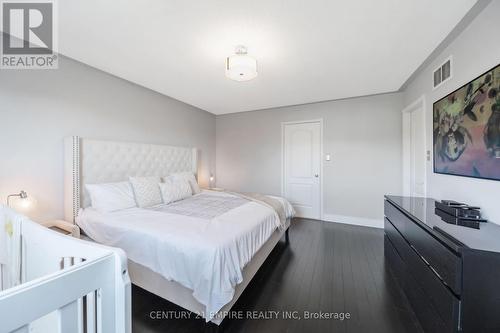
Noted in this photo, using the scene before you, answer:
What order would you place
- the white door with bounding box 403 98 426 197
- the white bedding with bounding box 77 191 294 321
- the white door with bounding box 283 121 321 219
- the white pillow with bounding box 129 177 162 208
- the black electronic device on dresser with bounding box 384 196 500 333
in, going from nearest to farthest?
the black electronic device on dresser with bounding box 384 196 500 333
the white bedding with bounding box 77 191 294 321
the white pillow with bounding box 129 177 162 208
the white door with bounding box 403 98 426 197
the white door with bounding box 283 121 321 219

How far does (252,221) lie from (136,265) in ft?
3.66

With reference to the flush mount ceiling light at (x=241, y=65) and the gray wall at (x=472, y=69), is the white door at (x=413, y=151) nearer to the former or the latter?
the gray wall at (x=472, y=69)

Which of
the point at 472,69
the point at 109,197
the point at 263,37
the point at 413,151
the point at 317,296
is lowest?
the point at 317,296

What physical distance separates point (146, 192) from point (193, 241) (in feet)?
4.91

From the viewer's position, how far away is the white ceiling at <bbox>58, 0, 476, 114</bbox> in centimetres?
156

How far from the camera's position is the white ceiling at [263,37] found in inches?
61.2

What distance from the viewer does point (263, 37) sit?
1.93m

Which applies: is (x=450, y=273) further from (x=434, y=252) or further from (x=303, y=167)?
(x=303, y=167)

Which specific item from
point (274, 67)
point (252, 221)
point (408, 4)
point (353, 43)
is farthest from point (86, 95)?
point (408, 4)

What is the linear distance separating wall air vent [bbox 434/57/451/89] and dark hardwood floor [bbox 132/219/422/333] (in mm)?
2196

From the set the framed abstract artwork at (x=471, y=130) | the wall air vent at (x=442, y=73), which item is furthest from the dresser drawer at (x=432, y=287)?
the wall air vent at (x=442, y=73)

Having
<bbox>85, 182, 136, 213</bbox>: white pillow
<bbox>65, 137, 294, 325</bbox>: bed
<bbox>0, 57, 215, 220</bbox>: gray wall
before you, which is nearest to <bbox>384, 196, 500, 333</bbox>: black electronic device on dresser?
<bbox>65, 137, 294, 325</bbox>: bed

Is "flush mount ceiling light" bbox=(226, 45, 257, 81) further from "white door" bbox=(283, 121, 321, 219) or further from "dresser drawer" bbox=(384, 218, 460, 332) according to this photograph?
"white door" bbox=(283, 121, 321, 219)

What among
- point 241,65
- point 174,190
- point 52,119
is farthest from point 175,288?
point 52,119
